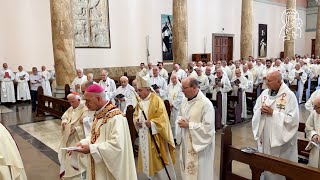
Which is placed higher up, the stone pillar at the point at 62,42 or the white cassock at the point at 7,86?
the stone pillar at the point at 62,42

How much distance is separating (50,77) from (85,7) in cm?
397

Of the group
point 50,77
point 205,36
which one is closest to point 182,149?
point 50,77

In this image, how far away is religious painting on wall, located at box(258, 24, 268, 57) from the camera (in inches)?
969

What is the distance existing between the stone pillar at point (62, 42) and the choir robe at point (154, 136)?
6.28 m

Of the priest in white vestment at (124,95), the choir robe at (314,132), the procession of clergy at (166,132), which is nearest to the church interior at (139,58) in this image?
the priest in white vestment at (124,95)

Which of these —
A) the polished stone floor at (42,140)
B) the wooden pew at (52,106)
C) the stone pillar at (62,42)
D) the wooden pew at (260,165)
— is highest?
the stone pillar at (62,42)

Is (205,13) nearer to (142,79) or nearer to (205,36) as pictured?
(205,36)

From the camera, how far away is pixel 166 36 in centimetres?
1852

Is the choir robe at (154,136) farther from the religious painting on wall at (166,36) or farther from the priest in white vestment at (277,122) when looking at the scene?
the religious painting on wall at (166,36)

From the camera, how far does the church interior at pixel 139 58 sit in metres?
6.74

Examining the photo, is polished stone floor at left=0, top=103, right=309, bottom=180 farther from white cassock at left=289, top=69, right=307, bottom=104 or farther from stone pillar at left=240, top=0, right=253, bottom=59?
stone pillar at left=240, top=0, right=253, bottom=59

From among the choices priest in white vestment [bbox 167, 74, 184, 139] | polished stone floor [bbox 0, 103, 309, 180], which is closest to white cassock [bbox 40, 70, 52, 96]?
polished stone floor [bbox 0, 103, 309, 180]

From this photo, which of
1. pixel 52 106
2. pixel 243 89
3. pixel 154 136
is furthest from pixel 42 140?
pixel 243 89

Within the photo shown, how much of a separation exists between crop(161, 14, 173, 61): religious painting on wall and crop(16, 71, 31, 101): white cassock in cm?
803
